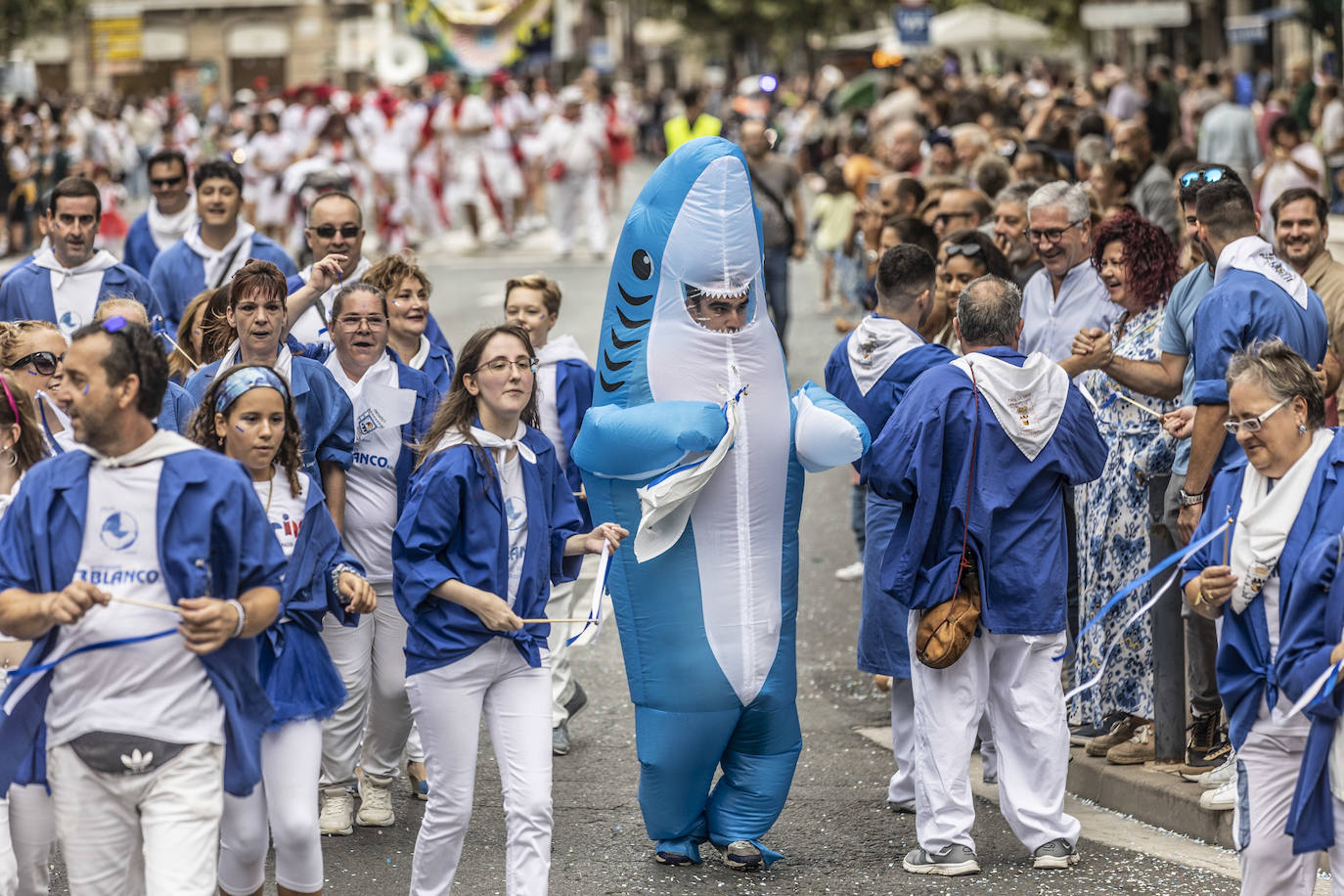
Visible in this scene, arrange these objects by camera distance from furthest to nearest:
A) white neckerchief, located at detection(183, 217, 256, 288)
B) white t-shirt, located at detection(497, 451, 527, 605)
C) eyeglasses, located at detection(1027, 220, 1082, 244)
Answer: white neckerchief, located at detection(183, 217, 256, 288)
eyeglasses, located at detection(1027, 220, 1082, 244)
white t-shirt, located at detection(497, 451, 527, 605)

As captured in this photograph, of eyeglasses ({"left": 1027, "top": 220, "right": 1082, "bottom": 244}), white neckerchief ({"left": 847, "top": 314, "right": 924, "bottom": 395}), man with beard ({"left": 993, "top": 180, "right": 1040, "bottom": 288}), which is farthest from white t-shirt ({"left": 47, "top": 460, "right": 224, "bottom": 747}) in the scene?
man with beard ({"left": 993, "top": 180, "right": 1040, "bottom": 288})

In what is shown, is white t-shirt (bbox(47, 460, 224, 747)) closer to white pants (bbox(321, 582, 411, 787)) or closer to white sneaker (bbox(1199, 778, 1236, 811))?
white pants (bbox(321, 582, 411, 787))

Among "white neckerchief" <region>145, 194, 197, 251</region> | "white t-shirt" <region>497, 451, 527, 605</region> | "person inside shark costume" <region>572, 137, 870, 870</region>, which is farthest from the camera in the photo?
"white neckerchief" <region>145, 194, 197, 251</region>

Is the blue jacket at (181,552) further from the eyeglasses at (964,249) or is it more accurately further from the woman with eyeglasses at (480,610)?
the eyeglasses at (964,249)

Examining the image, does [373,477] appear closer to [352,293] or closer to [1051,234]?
[352,293]

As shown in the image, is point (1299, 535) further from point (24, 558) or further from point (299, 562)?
point (24, 558)

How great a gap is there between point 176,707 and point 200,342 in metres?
2.39

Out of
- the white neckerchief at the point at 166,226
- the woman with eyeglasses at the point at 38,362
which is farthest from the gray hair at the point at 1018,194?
the woman with eyeglasses at the point at 38,362

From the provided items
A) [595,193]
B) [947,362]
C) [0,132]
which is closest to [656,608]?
[947,362]

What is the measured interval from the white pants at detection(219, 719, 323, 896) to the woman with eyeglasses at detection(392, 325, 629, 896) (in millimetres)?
401

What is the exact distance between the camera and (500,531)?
5172 millimetres

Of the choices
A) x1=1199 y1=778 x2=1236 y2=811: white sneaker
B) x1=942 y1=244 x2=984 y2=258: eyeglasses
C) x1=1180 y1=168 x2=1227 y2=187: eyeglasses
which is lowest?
x1=1199 y1=778 x2=1236 y2=811: white sneaker

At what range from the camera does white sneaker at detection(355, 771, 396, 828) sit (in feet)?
20.7

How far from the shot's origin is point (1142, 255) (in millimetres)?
6703
